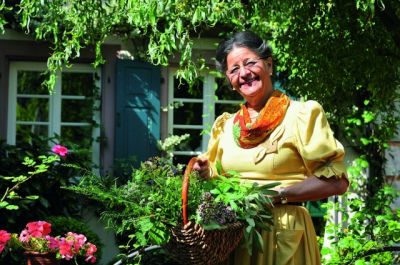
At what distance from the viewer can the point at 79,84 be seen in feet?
23.4

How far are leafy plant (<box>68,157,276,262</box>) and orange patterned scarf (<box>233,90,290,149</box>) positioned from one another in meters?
0.21

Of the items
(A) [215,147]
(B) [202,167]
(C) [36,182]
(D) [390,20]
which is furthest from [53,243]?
(D) [390,20]

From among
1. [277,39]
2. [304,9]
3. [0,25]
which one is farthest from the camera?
[277,39]

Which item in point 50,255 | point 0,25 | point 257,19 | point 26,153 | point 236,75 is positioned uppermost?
point 257,19

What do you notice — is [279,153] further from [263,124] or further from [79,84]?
[79,84]

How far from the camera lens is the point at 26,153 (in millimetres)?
5961

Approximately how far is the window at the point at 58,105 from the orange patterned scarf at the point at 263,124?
461 centimetres

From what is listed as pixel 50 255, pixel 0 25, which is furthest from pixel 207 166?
pixel 0 25

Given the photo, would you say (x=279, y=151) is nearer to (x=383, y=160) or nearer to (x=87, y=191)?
(x=87, y=191)

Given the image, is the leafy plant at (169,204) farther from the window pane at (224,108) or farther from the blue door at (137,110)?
the window pane at (224,108)

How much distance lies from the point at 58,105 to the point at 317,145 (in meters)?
5.07

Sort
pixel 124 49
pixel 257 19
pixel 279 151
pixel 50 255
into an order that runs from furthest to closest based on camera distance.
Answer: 1. pixel 124 49
2. pixel 257 19
3. pixel 50 255
4. pixel 279 151

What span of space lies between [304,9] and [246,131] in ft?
8.11

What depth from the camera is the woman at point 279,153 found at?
2326 millimetres
